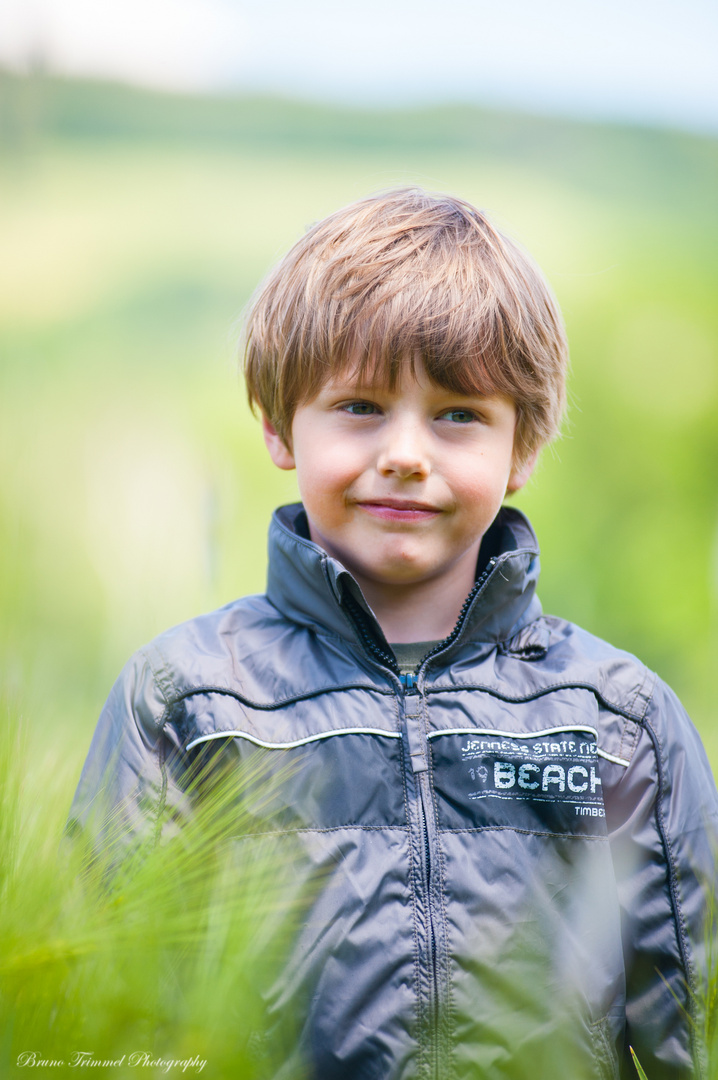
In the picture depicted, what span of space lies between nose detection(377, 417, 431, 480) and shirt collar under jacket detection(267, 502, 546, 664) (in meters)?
0.11

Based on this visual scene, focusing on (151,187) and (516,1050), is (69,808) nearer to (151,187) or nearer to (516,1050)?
(516,1050)

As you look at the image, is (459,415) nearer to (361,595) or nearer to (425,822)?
(361,595)

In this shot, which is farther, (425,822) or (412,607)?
(412,607)

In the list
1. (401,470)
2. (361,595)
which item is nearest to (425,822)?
(361,595)

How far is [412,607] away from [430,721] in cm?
17

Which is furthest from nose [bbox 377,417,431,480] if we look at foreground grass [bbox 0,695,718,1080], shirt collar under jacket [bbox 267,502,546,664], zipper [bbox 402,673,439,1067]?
foreground grass [bbox 0,695,718,1080]

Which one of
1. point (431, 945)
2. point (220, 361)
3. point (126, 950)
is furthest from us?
point (220, 361)

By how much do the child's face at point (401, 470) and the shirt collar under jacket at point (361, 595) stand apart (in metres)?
0.05

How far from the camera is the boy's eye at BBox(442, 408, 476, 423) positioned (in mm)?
959

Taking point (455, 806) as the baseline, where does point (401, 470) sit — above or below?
above

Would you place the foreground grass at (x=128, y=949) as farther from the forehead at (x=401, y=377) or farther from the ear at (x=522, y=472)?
the ear at (x=522, y=472)

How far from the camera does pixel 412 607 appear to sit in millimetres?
1030

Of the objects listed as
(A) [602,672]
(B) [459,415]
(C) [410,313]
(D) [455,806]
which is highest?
(C) [410,313]

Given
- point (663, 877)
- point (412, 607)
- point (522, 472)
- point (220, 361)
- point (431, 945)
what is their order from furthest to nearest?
point (220, 361) < point (522, 472) < point (412, 607) < point (663, 877) < point (431, 945)
